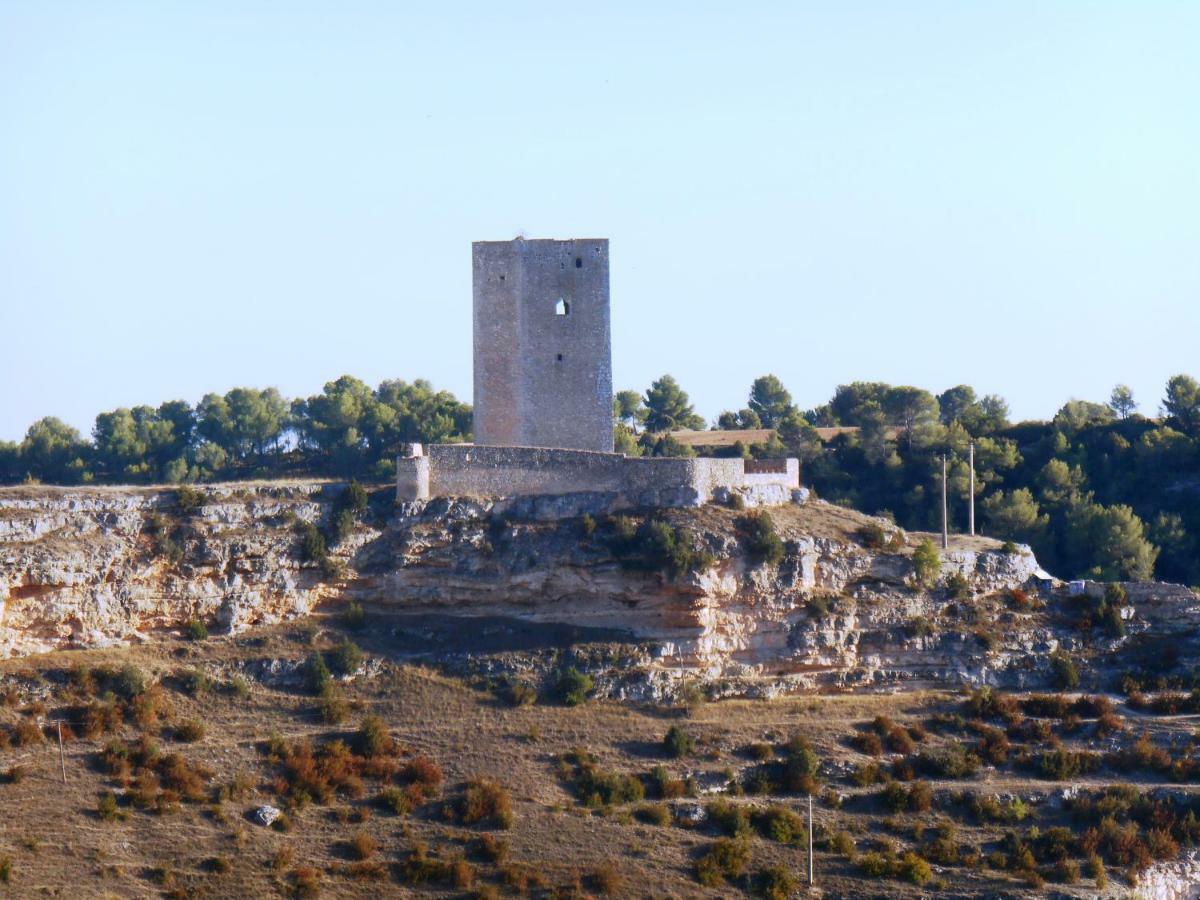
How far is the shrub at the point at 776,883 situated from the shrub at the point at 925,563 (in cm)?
930

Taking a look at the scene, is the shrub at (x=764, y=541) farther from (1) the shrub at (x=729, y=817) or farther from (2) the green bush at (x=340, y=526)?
(2) the green bush at (x=340, y=526)

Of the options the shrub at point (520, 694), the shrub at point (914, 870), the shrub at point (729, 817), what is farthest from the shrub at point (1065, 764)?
the shrub at point (520, 694)

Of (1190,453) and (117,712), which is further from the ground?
(1190,453)

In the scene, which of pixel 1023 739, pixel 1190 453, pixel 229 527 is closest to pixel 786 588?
pixel 1023 739

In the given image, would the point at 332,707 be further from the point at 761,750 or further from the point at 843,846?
the point at 843,846

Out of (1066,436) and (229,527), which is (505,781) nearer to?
(229,527)

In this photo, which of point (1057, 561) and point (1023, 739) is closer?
point (1023, 739)

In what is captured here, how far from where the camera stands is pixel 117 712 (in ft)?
138

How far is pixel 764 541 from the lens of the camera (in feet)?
152

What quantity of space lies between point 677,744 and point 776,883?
4.15 m

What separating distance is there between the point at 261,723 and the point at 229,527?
4.77 m

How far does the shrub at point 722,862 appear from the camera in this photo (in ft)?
132

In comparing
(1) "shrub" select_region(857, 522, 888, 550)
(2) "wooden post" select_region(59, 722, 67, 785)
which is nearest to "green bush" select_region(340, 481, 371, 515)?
(2) "wooden post" select_region(59, 722, 67, 785)

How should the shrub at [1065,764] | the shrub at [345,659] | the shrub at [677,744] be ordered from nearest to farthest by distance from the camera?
the shrub at [677,744] < the shrub at [1065,764] < the shrub at [345,659]
